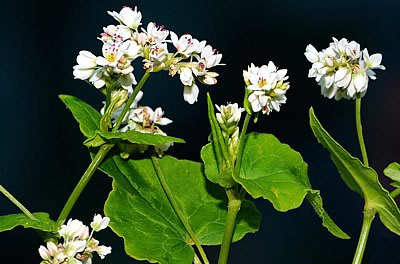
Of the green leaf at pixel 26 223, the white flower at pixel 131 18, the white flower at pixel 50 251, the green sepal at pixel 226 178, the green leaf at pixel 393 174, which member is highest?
the white flower at pixel 131 18

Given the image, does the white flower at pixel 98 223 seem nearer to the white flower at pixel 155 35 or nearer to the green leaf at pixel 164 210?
the green leaf at pixel 164 210

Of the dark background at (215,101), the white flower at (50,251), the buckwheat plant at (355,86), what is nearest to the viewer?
the white flower at (50,251)

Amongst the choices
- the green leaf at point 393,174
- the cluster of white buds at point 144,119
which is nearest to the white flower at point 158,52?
the cluster of white buds at point 144,119

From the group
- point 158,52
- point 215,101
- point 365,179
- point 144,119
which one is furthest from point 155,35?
point 215,101

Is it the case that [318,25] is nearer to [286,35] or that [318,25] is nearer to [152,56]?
[286,35]

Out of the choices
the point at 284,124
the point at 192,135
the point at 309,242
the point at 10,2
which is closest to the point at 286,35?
the point at 284,124
